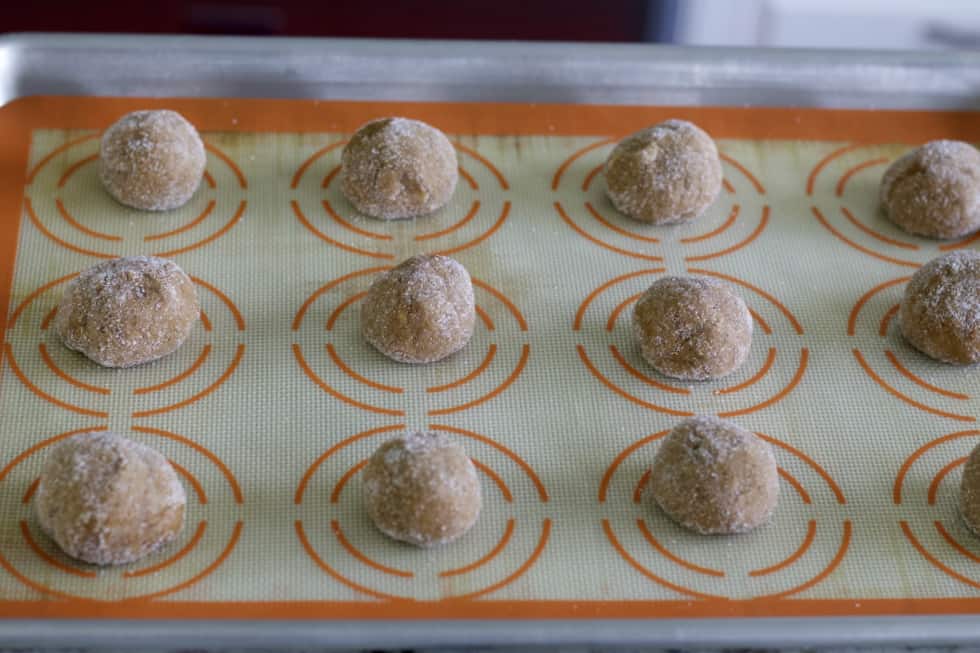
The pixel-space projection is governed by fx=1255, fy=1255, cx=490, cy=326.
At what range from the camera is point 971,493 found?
1.21 meters

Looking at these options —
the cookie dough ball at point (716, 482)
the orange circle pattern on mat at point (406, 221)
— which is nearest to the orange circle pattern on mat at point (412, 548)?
the cookie dough ball at point (716, 482)

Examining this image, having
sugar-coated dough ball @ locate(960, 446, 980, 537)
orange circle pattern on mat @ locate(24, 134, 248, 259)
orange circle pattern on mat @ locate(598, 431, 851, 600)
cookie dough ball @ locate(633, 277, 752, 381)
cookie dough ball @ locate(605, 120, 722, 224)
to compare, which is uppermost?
cookie dough ball @ locate(605, 120, 722, 224)

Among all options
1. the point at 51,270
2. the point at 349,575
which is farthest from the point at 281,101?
the point at 349,575

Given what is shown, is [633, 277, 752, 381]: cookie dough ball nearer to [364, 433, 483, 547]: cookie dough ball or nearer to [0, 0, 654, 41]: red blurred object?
[364, 433, 483, 547]: cookie dough ball

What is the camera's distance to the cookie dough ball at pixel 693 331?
1.31m

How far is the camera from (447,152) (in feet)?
4.81

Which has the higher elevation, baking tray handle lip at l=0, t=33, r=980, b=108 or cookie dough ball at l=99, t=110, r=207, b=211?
baking tray handle lip at l=0, t=33, r=980, b=108

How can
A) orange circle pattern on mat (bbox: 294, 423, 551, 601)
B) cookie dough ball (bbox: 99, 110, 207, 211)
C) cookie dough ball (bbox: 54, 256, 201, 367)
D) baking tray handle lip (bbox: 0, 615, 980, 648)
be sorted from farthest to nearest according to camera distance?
cookie dough ball (bbox: 99, 110, 207, 211) < cookie dough ball (bbox: 54, 256, 201, 367) < orange circle pattern on mat (bbox: 294, 423, 551, 601) < baking tray handle lip (bbox: 0, 615, 980, 648)

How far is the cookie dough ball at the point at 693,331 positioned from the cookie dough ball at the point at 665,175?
15 cm

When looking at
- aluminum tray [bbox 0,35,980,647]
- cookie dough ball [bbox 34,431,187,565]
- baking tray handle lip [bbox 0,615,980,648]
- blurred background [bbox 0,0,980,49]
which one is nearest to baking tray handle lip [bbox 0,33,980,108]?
aluminum tray [bbox 0,35,980,647]

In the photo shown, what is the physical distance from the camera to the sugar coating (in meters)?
1.47

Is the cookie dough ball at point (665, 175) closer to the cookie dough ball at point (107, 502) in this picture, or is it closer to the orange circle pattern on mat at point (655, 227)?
the orange circle pattern on mat at point (655, 227)

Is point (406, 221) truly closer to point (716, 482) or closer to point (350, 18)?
point (716, 482)

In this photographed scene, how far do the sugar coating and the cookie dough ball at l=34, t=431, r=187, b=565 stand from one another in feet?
2.95
